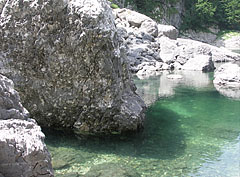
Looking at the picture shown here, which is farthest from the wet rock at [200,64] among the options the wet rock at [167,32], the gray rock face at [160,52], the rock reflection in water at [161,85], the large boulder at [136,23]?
the wet rock at [167,32]

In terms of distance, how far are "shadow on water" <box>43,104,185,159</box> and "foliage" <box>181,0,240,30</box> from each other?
218 ft

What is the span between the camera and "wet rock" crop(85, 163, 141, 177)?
7.35 meters

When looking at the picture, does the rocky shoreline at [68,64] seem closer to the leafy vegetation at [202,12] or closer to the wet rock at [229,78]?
the wet rock at [229,78]

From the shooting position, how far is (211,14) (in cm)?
7150

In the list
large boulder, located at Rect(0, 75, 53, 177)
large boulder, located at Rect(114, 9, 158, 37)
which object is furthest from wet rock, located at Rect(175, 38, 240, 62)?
large boulder, located at Rect(0, 75, 53, 177)

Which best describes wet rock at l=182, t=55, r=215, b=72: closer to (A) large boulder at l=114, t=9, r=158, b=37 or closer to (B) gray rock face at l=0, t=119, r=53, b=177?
(A) large boulder at l=114, t=9, r=158, b=37

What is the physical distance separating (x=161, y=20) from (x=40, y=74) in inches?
2369

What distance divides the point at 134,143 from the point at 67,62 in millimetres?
3666

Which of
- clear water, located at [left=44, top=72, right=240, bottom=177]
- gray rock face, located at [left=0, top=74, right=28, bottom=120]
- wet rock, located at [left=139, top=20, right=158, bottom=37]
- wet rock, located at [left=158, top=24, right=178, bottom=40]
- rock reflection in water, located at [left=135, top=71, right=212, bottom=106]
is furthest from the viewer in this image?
wet rock, located at [left=158, top=24, right=178, bottom=40]

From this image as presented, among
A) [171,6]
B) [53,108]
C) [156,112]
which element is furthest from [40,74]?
[171,6]

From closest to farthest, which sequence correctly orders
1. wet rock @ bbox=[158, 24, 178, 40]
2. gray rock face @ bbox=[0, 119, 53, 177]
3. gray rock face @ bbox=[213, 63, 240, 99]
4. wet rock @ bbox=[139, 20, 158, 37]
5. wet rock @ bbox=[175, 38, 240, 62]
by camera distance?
gray rock face @ bbox=[0, 119, 53, 177] < gray rock face @ bbox=[213, 63, 240, 99] < wet rock @ bbox=[175, 38, 240, 62] < wet rock @ bbox=[139, 20, 158, 37] < wet rock @ bbox=[158, 24, 178, 40]

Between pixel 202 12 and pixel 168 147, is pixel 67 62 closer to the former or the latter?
pixel 168 147

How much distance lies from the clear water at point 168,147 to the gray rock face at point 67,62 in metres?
0.77

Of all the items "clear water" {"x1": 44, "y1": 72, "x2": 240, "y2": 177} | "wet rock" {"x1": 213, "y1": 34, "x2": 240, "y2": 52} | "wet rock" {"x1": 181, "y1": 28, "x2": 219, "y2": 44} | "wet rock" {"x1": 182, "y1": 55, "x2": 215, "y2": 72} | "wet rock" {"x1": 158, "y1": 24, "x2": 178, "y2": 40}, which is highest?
"wet rock" {"x1": 181, "y1": 28, "x2": 219, "y2": 44}
